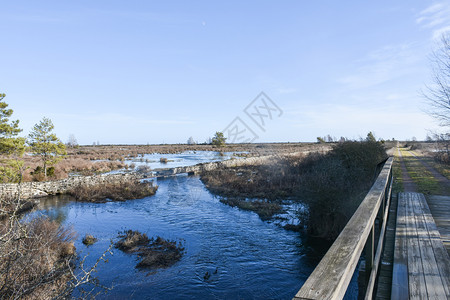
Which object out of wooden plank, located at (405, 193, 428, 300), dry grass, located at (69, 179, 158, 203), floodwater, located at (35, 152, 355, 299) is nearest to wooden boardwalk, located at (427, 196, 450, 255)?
wooden plank, located at (405, 193, 428, 300)

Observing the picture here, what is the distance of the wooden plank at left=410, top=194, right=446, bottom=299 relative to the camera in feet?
10.3

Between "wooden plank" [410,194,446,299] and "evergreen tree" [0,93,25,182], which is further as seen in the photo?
"evergreen tree" [0,93,25,182]

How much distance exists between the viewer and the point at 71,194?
772 inches

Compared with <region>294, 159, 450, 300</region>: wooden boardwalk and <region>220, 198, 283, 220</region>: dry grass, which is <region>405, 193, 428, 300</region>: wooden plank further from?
<region>220, 198, 283, 220</region>: dry grass

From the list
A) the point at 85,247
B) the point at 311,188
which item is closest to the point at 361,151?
the point at 311,188

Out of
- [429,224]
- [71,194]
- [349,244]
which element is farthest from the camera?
[71,194]

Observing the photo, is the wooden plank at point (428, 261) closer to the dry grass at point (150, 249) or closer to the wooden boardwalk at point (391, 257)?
the wooden boardwalk at point (391, 257)

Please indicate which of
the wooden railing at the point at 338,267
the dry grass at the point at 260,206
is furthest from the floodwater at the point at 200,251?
the wooden railing at the point at 338,267

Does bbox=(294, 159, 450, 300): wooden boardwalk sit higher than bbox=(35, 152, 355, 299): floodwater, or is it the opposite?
bbox=(294, 159, 450, 300): wooden boardwalk

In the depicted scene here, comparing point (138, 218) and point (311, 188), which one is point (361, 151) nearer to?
point (311, 188)

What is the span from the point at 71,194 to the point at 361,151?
2094 centimetres

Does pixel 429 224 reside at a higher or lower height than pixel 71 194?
higher

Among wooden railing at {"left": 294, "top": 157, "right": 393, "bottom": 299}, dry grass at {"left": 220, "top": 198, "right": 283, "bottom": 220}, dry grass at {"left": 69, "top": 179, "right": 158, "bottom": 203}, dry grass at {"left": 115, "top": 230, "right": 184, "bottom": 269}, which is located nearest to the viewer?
wooden railing at {"left": 294, "top": 157, "right": 393, "bottom": 299}

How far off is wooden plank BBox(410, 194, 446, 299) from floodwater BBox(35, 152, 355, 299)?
11.3 ft
